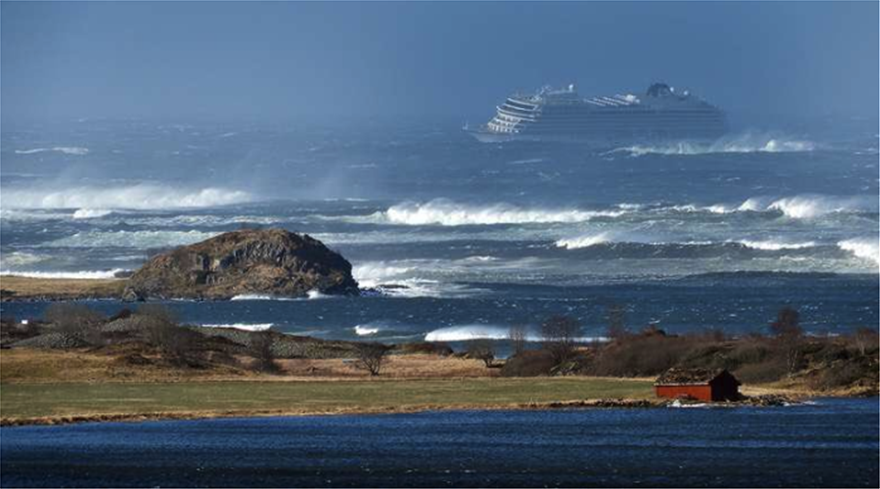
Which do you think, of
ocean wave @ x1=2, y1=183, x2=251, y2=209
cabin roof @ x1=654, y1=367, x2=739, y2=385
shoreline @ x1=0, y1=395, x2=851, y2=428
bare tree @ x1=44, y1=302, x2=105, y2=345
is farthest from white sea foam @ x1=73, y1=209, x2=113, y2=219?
cabin roof @ x1=654, y1=367, x2=739, y2=385

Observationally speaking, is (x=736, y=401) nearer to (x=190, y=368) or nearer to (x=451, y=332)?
(x=190, y=368)

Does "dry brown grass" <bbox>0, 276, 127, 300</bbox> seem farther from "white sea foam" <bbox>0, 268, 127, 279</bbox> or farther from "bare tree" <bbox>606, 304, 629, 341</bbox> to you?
"bare tree" <bbox>606, 304, 629, 341</bbox>

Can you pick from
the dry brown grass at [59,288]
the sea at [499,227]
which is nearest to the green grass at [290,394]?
the sea at [499,227]

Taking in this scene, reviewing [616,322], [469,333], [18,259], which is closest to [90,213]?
[18,259]

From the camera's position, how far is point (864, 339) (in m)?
62.6

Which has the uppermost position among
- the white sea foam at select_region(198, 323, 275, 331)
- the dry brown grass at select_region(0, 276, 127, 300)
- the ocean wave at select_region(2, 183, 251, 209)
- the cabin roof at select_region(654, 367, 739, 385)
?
the ocean wave at select_region(2, 183, 251, 209)

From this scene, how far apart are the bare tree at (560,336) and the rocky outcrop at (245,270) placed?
16.2 m

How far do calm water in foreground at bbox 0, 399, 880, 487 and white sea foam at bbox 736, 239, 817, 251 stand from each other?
41359 millimetres

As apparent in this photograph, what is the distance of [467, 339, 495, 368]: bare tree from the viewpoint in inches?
2603

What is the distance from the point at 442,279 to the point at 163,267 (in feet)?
31.7

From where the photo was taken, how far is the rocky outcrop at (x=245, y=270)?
8644 centimetres

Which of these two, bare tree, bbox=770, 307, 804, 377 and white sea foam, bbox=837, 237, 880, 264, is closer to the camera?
bare tree, bbox=770, 307, 804, 377

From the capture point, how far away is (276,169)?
6555 inches

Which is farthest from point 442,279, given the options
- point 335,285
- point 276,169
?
point 276,169
